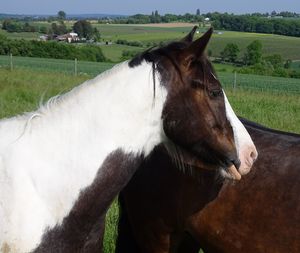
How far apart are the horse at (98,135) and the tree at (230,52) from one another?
34.1m

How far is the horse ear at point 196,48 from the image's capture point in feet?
7.86

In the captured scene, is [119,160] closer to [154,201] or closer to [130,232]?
[154,201]

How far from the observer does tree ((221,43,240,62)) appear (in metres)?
36.3

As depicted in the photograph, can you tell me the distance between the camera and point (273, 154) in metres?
3.31

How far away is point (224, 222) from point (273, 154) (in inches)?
20.5

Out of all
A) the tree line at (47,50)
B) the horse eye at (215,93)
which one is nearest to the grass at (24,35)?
the tree line at (47,50)

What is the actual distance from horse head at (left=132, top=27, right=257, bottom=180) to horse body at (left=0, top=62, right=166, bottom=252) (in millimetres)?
66

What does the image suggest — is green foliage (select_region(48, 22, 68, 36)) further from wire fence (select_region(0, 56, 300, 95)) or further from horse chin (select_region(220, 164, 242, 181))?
horse chin (select_region(220, 164, 242, 181))

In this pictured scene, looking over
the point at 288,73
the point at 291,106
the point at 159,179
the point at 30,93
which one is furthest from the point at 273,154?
the point at 288,73

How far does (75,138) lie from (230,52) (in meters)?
35.1

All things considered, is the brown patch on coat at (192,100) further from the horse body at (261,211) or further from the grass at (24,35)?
the grass at (24,35)

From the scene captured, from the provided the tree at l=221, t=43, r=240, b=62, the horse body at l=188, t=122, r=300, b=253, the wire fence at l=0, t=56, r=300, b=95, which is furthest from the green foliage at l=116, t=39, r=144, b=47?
the horse body at l=188, t=122, r=300, b=253

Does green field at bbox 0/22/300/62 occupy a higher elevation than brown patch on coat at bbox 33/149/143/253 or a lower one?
lower

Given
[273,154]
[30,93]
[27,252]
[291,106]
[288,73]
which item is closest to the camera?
[27,252]
